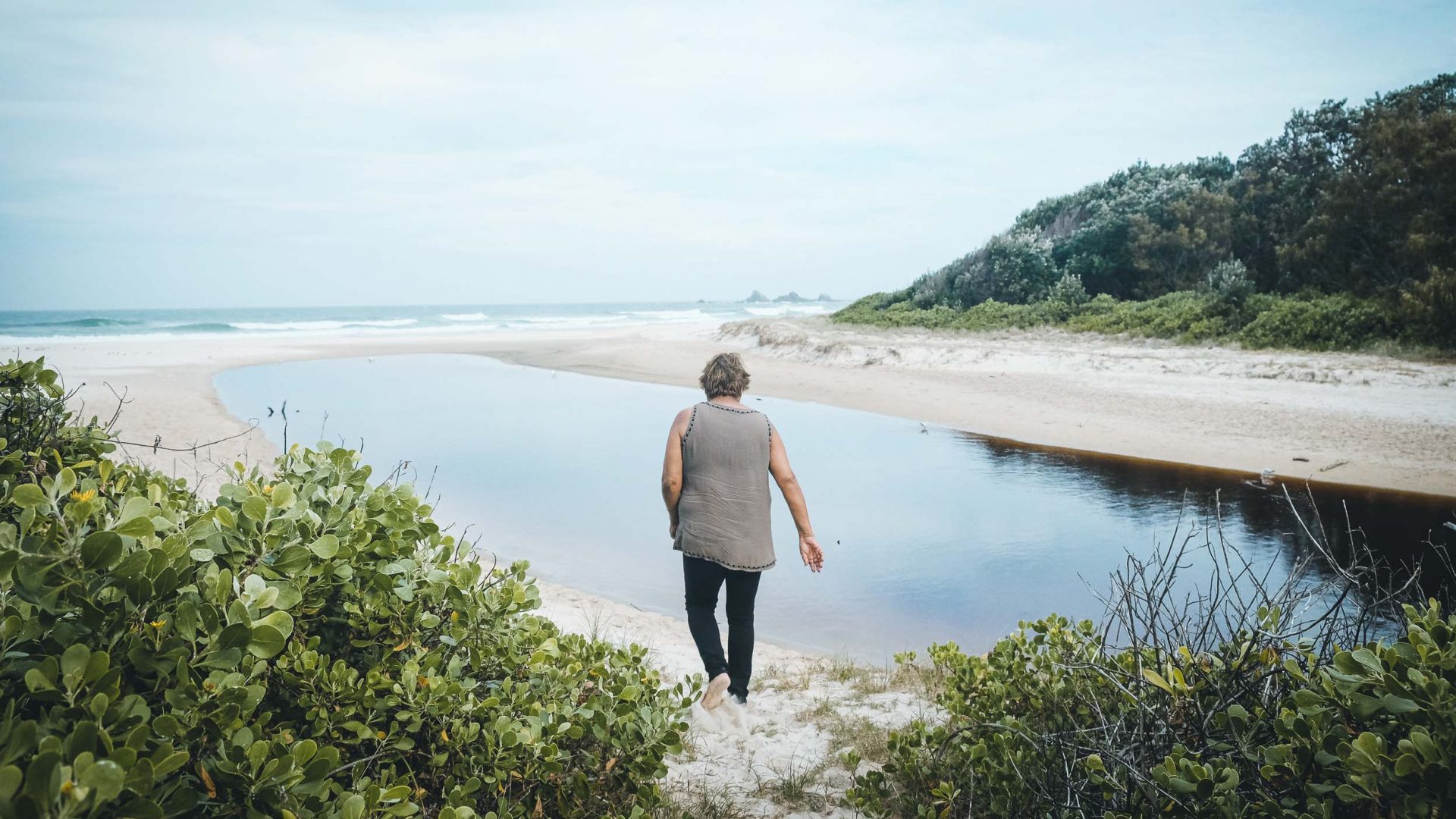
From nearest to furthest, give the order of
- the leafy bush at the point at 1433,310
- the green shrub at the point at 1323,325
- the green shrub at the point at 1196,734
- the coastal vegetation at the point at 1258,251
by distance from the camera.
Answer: the green shrub at the point at 1196,734, the leafy bush at the point at 1433,310, the green shrub at the point at 1323,325, the coastal vegetation at the point at 1258,251

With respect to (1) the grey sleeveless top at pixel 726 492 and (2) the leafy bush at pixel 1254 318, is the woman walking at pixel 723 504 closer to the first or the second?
(1) the grey sleeveless top at pixel 726 492

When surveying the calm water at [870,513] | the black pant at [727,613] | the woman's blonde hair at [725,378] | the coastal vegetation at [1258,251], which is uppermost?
the coastal vegetation at [1258,251]

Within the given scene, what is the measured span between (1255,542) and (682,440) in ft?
22.1

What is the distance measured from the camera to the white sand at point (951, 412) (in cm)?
439

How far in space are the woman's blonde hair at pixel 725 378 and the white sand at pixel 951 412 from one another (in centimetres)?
182

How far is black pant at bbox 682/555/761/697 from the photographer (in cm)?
425

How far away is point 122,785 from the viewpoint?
3.67 feet

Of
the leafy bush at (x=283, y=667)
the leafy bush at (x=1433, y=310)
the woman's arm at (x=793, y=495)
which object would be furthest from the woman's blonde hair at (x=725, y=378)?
the leafy bush at (x=1433, y=310)

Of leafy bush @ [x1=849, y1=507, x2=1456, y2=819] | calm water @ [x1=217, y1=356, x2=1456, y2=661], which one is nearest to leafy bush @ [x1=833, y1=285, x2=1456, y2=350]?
calm water @ [x1=217, y1=356, x2=1456, y2=661]

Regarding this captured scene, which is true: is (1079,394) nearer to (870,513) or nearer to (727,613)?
(870,513)

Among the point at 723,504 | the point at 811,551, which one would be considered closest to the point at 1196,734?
the point at 811,551

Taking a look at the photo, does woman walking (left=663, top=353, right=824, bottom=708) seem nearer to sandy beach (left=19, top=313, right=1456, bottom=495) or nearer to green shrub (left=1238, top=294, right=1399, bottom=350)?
sandy beach (left=19, top=313, right=1456, bottom=495)

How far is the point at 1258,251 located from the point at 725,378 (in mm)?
26925

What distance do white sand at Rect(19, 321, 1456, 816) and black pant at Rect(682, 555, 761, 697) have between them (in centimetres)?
23
